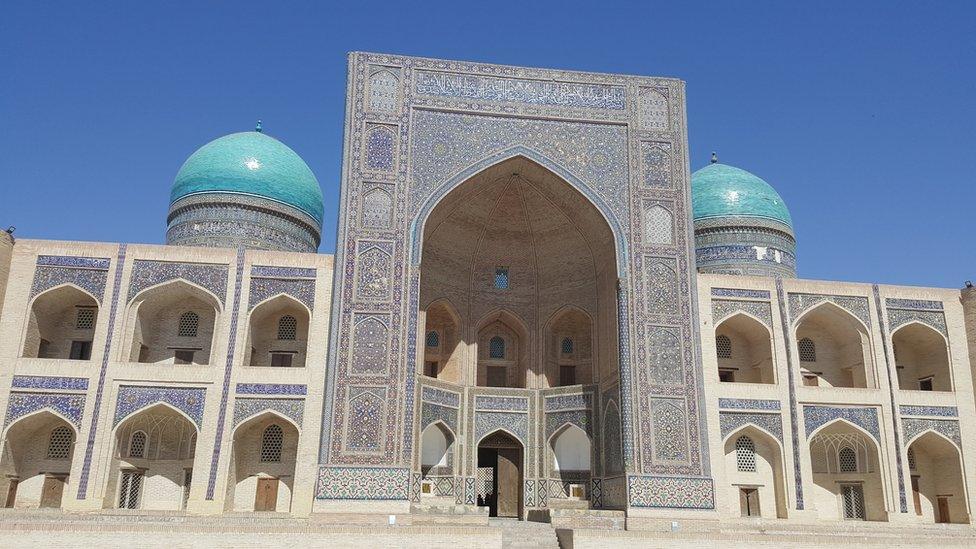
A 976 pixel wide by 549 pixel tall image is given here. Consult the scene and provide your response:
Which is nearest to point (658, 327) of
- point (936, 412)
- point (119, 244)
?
point (936, 412)

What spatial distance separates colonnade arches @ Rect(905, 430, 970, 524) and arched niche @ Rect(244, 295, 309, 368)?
9912 millimetres

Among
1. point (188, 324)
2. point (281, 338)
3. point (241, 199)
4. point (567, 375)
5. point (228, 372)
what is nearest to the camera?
point (228, 372)

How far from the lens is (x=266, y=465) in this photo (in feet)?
43.1

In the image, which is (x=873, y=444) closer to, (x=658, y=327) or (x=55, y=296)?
(x=658, y=327)

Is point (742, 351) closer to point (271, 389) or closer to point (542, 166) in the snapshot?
point (542, 166)

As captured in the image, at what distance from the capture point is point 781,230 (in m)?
18.0

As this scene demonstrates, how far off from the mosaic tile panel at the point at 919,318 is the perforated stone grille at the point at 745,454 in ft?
10.4

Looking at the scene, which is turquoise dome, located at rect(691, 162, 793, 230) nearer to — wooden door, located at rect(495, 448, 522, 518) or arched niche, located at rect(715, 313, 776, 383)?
arched niche, located at rect(715, 313, 776, 383)

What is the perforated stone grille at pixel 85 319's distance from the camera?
1362 centimetres

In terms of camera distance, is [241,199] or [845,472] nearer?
[845,472]

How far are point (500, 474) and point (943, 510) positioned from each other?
7.31 metres

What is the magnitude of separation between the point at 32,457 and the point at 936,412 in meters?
14.1

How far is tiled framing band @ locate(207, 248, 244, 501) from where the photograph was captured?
39.5 feet

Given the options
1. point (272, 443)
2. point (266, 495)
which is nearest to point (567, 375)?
point (272, 443)
